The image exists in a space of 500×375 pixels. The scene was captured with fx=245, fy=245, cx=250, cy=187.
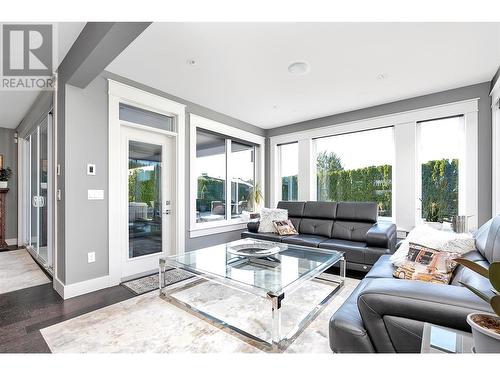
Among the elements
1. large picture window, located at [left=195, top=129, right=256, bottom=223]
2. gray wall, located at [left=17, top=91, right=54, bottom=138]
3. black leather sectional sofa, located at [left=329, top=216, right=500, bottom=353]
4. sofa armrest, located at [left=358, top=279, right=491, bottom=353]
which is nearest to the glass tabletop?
black leather sectional sofa, located at [left=329, top=216, right=500, bottom=353]

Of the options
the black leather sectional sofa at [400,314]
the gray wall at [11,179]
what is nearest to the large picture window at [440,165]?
the black leather sectional sofa at [400,314]

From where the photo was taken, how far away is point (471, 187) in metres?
3.31

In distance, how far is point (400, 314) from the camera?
1.08m

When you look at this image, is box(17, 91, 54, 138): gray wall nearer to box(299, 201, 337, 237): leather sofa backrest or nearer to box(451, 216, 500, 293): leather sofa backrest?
box(299, 201, 337, 237): leather sofa backrest

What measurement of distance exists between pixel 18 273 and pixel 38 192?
1308mm

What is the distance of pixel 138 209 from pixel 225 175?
1.84 metres

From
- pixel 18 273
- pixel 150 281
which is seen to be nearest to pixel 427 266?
pixel 150 281

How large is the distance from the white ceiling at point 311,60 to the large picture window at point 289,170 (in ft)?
5.03
